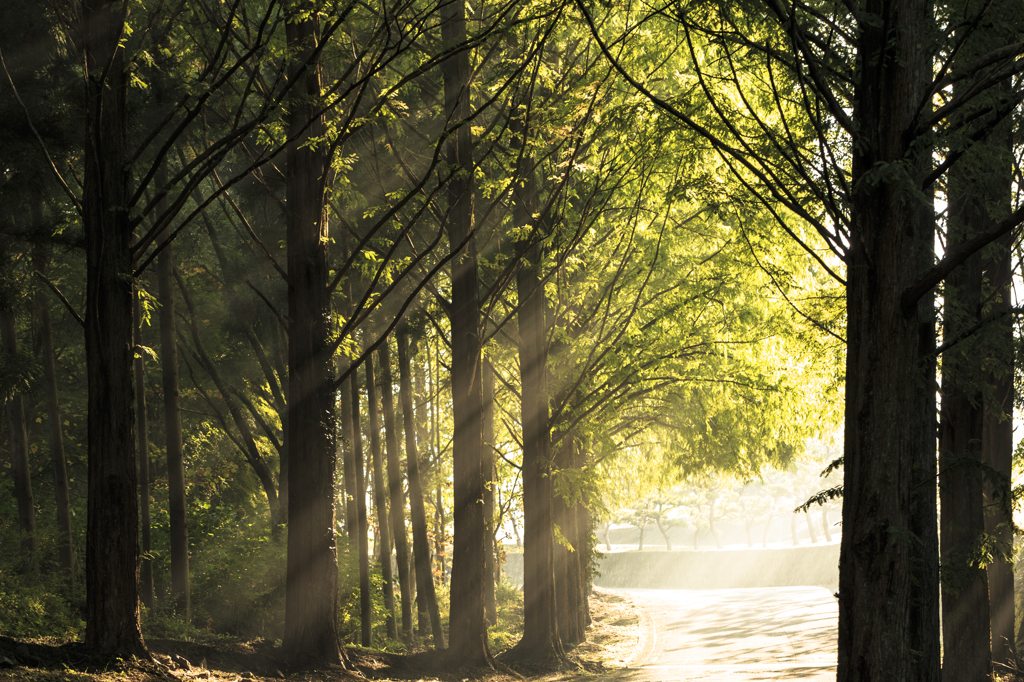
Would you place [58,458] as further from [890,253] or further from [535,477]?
[890,253]

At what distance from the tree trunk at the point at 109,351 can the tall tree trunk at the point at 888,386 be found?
592 centimetres

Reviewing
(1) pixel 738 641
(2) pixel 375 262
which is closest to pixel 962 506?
(2) pixel 375 262

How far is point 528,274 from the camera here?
1415 cm

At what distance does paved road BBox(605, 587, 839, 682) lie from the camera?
1312cm

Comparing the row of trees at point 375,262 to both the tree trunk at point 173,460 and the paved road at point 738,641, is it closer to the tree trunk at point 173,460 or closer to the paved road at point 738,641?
the tree trunk at point 173,460

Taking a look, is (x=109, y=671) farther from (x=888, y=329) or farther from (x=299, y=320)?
(x=888, y=329)

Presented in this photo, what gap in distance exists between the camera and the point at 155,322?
1961cm

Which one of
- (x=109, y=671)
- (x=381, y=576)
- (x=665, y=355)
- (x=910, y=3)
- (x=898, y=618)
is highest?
(x=910, y=3)

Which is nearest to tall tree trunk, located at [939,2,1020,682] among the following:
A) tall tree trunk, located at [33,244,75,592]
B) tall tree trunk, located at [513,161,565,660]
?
tall tree trunk, located at [513,161,565,660]

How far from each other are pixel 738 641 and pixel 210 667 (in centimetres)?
1462

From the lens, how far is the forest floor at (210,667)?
5945mm

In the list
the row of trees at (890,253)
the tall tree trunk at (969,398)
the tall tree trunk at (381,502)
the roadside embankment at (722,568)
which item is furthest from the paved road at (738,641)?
the roadside embankment at (722,568)

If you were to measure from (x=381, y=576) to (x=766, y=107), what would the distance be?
15349 mm

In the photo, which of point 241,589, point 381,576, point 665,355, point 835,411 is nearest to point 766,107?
point 665,355
